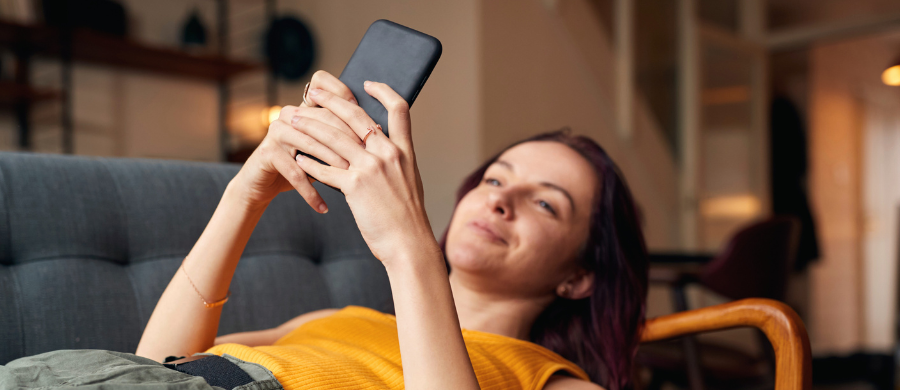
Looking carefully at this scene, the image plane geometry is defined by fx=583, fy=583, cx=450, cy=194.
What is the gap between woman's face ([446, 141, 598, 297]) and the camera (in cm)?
96

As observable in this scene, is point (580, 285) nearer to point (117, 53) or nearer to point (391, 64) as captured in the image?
point (391, 64)

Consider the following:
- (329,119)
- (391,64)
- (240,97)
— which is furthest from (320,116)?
(240,97)

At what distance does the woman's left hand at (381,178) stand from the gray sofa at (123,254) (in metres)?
0.59

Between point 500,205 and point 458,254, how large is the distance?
0.36ft

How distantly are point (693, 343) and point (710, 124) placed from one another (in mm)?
2963

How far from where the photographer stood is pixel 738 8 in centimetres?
466

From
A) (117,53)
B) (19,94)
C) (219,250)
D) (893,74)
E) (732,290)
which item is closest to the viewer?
(219,250)

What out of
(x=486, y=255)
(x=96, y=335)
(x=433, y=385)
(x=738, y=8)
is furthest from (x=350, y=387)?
(x=738, y=8)

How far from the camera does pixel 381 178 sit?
0.58m

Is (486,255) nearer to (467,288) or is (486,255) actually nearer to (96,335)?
(467,288)

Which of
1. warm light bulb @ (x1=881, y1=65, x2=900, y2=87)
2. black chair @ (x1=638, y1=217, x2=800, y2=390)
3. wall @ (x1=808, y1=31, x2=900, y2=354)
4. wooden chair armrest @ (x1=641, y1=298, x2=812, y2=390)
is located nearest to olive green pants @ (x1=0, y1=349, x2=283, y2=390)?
wooden chair armrest @ (x1=641, y1=298, x2=812, y2=390)

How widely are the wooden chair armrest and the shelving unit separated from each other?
2.81 metres

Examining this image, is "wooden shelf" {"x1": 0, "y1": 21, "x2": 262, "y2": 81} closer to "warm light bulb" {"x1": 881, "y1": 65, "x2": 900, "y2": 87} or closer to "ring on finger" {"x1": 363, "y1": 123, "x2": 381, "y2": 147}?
"ring on finger" {"x1": 363, "y1": 123, "x2": 381, "y2": 147}

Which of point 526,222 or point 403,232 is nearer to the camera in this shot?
point 403,232
